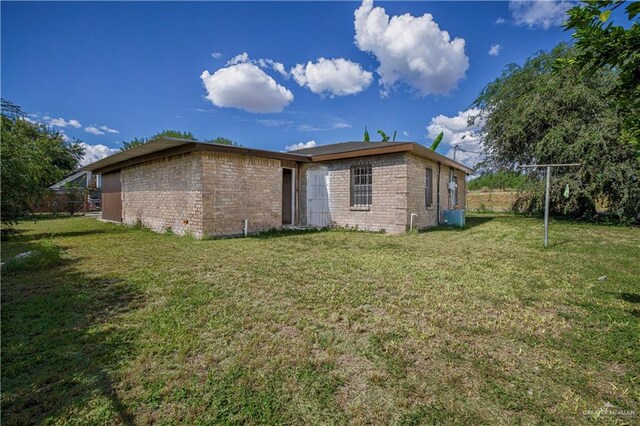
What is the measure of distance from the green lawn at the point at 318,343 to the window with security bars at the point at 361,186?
497 cm

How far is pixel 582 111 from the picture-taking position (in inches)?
498

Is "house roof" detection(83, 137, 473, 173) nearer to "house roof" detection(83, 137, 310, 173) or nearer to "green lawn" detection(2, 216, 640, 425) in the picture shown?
"house roof" detection(83, 137, 310, 173)

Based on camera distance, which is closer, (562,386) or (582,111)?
(562,386)

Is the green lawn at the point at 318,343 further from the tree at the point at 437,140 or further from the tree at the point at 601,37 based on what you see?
the tree at the point at 437,140

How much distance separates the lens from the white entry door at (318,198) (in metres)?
10.6

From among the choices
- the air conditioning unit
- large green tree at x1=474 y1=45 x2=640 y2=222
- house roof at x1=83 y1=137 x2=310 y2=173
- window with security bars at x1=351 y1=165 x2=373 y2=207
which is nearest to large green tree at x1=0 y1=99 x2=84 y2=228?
house roof at x1=83 y1=137 x2=310 y2=173

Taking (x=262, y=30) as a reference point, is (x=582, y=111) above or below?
below

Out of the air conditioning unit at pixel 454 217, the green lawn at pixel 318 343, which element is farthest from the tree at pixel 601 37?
the air conditioning unit at pixel 454 217

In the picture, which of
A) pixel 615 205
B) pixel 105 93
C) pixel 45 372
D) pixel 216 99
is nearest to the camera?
pixel 45 372

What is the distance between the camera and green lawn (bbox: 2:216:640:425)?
5.71 ft

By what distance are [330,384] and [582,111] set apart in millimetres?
16644

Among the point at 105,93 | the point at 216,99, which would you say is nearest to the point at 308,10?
the point at 105,93

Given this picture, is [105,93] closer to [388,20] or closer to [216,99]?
[388,20]

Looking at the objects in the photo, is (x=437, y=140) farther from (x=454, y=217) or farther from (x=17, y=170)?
(x=17, y=170)
